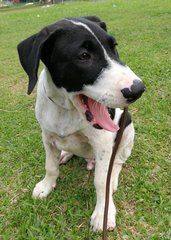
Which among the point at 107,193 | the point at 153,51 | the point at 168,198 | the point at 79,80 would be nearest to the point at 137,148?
the point at 168,198

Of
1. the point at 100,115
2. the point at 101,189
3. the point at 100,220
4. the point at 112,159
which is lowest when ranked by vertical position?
the point at 100,220

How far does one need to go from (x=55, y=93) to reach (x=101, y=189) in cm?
76

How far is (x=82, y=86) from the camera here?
6.35ft

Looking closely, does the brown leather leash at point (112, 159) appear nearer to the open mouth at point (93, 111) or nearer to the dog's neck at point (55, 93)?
the open mouth at point (93, 111)

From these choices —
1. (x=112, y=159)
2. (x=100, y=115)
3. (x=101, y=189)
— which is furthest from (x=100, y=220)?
(x=100, y=115)

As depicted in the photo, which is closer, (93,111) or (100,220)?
(93,111)

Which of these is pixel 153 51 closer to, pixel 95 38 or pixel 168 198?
pixel 168 198

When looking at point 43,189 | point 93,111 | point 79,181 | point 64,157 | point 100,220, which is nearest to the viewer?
point 93,111

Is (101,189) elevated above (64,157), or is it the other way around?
(101,189)

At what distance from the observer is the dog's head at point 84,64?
1.82 metres

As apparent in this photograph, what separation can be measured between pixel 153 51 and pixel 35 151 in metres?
3.36

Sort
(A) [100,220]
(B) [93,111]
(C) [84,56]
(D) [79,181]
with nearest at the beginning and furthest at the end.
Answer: (C) [84,56] < (B) [93,111] < (A) [100,220] < (D) [79,181]

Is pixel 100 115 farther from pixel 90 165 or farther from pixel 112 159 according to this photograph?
pixel 90 165

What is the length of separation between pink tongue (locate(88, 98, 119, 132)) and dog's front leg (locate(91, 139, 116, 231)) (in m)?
0.27
